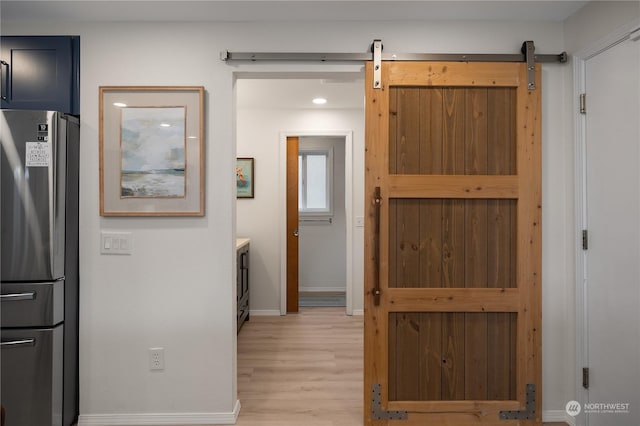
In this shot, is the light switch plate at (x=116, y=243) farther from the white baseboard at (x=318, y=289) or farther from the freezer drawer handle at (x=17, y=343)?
the white baseboard at (x=318, y=289)

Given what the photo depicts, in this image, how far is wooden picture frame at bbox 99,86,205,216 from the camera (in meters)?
2.24

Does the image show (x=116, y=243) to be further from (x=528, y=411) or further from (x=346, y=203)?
(x=346, y=203)

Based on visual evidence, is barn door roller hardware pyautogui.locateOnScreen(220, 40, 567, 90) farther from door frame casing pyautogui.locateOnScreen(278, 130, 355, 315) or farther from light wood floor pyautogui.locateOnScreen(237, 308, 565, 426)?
door frame casing pyautogui.locateOnScreen(278, 130, 355, 315)

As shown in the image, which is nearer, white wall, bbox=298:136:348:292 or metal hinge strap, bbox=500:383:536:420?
metal hinge strap, bbox=500:383:536:420

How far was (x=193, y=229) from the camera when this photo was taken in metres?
2.28

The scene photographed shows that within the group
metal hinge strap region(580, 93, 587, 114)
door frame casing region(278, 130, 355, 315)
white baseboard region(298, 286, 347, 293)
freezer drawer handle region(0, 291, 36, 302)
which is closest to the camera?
freezer drawer handle region(0, 291, 36, 302)

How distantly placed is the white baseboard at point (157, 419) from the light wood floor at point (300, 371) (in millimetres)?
124

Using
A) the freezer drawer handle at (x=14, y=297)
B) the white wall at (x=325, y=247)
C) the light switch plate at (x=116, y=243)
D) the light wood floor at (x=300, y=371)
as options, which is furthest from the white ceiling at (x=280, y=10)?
the white wall at (x=325, y=247)

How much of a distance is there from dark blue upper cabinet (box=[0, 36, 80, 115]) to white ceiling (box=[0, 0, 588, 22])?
14 cm

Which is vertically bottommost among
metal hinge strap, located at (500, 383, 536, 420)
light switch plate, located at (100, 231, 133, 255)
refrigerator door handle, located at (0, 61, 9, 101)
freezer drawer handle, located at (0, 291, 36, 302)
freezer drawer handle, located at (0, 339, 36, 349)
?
metal hinge strap, located at (500, 383, 536, 420)

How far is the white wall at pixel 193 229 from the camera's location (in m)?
2.26

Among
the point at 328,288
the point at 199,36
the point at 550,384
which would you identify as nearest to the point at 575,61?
the point at 550,384

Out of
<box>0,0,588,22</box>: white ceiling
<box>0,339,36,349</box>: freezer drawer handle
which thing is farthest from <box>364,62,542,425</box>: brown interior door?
<box>0,339,36,349</box>: freezer drawer handle

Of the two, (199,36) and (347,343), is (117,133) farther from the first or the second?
(347,343)
